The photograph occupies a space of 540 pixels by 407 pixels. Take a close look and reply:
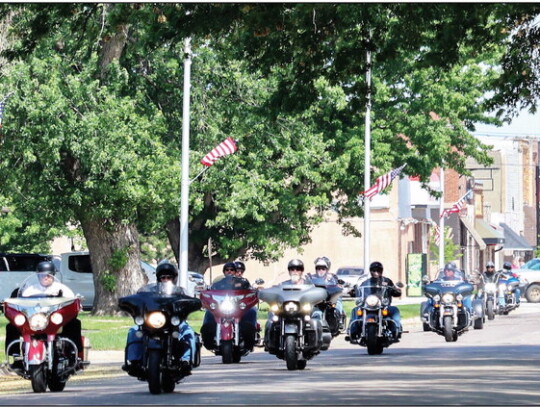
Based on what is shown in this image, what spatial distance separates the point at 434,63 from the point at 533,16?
5.17 ft

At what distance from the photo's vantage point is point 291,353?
20.9 meters

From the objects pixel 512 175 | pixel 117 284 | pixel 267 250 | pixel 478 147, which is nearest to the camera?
pixel 117 284

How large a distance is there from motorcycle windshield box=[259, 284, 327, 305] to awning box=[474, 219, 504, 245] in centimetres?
8231

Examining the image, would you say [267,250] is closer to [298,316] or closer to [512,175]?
[298,316]

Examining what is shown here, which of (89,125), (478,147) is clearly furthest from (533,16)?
(478,147)

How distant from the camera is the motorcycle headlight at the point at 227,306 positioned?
74.4 feet

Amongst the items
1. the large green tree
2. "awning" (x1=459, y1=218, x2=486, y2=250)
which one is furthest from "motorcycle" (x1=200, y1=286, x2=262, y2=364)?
"awning" (x1=459, y1=218, x2=486, y2=250)

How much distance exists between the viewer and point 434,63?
67.7 ft

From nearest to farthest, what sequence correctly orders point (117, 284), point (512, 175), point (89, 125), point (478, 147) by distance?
point (89, 125), point (117, 284), point (478, 147), point (512, 175)

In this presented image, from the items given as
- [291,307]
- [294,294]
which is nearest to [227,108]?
[294,294]

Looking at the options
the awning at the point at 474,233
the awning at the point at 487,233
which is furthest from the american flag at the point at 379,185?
the awning at the point at 487,233

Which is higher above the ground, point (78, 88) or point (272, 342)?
point (78, 88)

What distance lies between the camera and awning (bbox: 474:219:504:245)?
103250 mm

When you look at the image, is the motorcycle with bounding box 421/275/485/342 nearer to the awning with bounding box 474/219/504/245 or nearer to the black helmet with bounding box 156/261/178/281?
the black helmet with bounding box 156/261/178/281
